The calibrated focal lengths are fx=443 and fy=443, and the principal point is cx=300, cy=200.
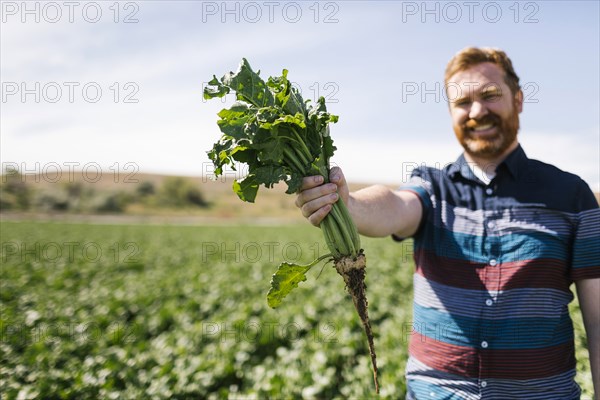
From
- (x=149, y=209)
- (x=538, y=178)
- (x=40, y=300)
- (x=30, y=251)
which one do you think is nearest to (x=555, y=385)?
(x=538, y=178)

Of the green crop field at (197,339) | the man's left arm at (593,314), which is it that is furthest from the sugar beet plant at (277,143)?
the green crop field at (197,339)

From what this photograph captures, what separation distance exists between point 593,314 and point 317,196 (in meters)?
1.62

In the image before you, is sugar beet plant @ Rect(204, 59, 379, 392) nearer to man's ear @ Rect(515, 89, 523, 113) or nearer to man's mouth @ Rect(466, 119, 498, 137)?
man's mouth @ Rect(466, 119, 498, 137)

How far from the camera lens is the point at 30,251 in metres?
16.9

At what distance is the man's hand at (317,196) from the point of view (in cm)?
201

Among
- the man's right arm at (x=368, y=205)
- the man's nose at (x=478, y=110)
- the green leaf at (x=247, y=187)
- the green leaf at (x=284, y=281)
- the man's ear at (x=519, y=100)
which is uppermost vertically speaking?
the man's ear at (x=519, y=100)

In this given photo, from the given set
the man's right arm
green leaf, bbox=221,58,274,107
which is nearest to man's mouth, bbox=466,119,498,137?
the man's right arm

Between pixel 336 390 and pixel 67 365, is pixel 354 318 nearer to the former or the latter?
pixel 336 390

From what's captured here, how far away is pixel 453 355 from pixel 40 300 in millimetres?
8254

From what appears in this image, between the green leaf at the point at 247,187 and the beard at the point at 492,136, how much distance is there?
1.35m

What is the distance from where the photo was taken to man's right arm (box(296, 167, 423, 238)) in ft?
6.66

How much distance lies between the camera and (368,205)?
7.88 ft

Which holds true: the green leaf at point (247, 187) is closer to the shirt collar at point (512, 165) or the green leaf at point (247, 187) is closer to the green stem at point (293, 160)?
the green stem at point (293, 160)

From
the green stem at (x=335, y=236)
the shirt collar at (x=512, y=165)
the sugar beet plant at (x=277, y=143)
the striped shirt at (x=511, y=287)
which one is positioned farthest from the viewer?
the shirt collar at (x=512, y=165)
